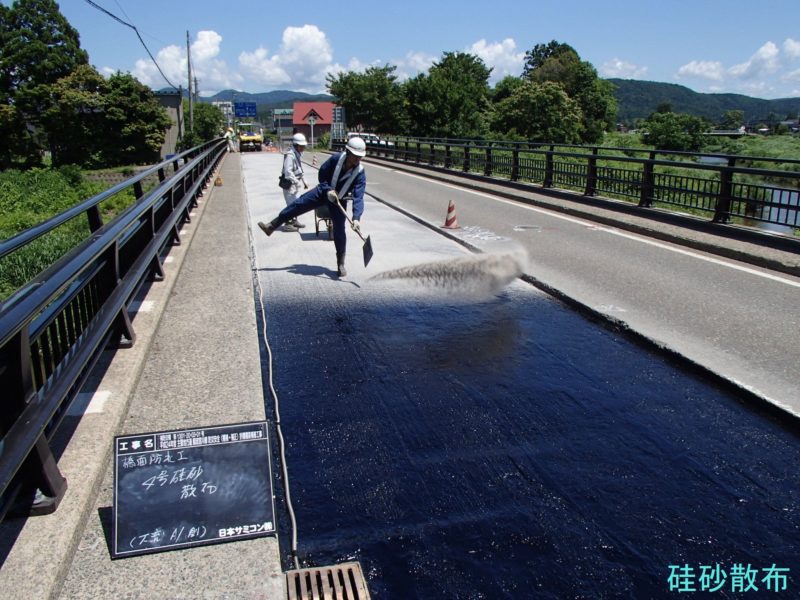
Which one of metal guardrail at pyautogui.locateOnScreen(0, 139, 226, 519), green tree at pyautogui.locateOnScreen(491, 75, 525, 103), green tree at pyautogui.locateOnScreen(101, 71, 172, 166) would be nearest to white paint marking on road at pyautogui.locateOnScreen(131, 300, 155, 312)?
metal guardrail at pyautogui.locateOnScreen(0, 139, 226, 519)

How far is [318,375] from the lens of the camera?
4.93m

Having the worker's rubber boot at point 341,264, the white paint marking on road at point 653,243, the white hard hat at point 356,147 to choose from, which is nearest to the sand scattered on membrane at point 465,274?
the worker's rubber boot at point 341,264

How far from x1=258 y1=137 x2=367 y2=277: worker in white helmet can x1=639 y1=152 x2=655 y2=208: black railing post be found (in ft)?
26.7

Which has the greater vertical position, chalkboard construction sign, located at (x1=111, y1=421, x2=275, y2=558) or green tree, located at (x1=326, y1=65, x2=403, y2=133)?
green tree, located at (x1=326, y1=65, x2=403, y2=133)

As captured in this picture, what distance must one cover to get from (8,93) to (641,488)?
7864 centimetres

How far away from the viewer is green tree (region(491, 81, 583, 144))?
67688 millimetres

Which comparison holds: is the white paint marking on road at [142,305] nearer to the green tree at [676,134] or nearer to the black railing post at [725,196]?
the black railing post at [725,196]

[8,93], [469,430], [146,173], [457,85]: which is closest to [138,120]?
[8,93]

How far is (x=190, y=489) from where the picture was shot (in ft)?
8.59

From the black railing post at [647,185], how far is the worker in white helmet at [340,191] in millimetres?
8153

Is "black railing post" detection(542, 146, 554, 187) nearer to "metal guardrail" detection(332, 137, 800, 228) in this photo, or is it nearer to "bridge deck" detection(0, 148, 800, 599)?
"metal guardrail" detection(332, 137, 800, 228)

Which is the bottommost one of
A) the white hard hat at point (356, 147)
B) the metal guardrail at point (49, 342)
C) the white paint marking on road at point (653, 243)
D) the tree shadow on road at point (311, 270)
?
the tree shadow on road at point (311, 270)

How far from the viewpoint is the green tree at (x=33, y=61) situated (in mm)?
65062

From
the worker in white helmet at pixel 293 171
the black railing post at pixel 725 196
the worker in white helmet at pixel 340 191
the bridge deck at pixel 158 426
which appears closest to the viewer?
the bridge deck at pixel 158 426
